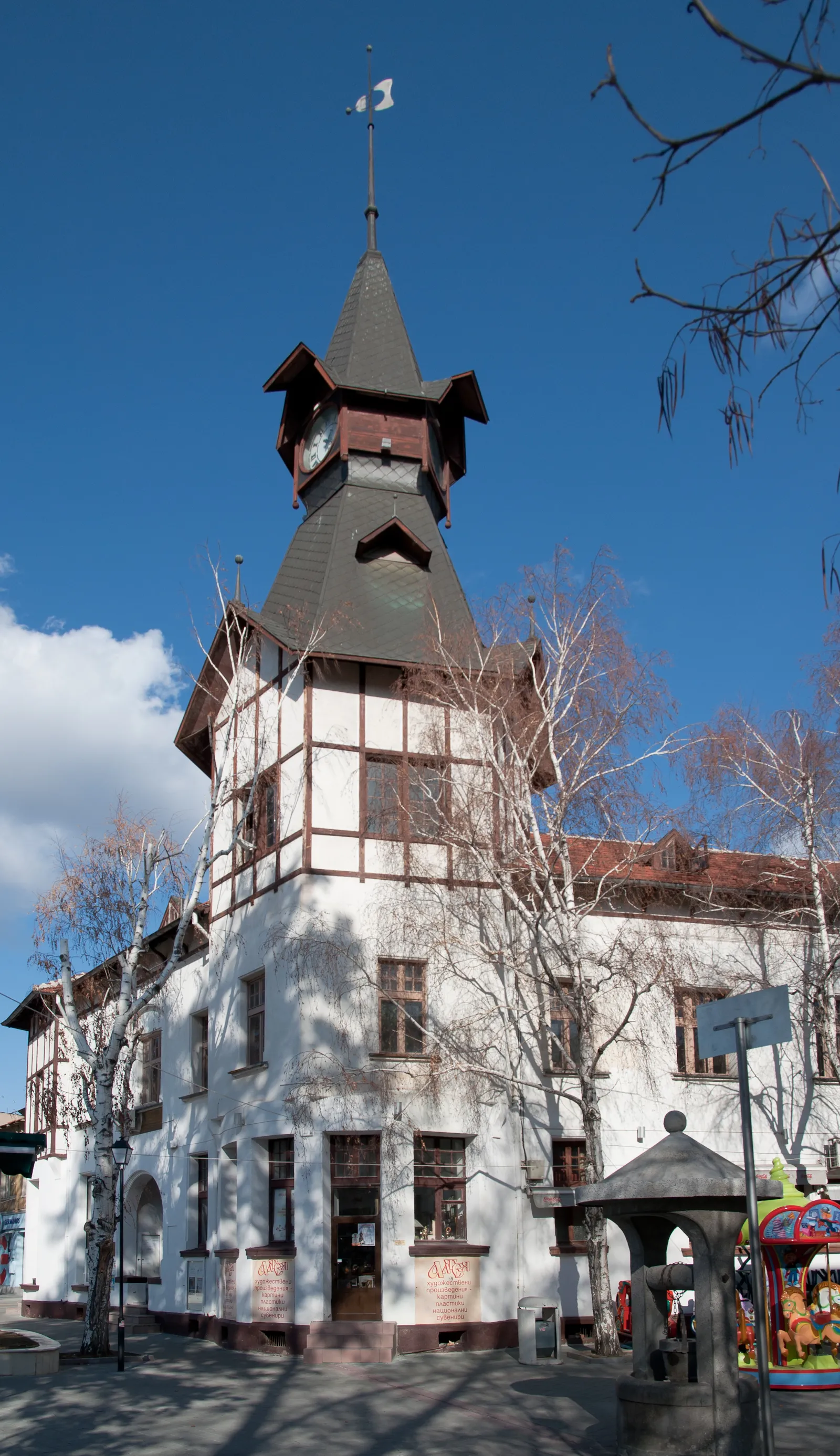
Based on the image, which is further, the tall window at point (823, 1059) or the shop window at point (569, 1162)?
the tall window at point (823, 1059)

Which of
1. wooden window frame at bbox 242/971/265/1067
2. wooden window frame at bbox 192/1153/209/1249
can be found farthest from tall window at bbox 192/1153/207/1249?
wooden window frame at bbox 242/971/265/1067

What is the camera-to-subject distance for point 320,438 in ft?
94.4

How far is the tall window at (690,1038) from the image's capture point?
24.2m

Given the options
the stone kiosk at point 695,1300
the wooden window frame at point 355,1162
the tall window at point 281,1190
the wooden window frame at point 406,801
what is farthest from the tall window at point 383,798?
the stone kiosk at point 695,1300

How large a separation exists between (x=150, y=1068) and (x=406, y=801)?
1163 cm

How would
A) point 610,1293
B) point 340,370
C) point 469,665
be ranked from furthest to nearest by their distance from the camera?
point 340,370
point 469,665
point 610,1293

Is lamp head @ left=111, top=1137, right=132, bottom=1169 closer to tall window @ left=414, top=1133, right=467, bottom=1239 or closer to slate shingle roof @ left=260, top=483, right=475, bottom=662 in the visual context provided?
tall window @ left=414, top=1133, right=467, bottom=1239

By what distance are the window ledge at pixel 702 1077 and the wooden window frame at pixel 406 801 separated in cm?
612

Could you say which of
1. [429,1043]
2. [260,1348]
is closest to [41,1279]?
[260,1348]

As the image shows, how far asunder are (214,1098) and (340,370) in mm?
15178

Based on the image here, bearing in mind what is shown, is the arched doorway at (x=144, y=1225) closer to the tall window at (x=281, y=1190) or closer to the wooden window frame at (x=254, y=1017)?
the wooden window frame at (x=254, y=1017)

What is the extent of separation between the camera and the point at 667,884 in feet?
79.7

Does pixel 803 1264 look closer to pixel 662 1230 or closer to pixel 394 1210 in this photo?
pixel 662 1230

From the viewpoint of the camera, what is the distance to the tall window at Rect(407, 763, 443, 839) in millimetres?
22766
